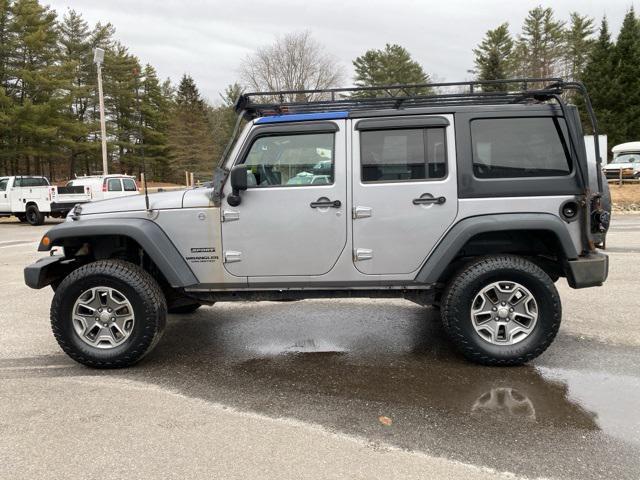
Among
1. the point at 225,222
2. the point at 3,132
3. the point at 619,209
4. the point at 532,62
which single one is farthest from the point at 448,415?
the point at 532,62

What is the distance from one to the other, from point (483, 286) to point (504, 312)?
0.27 metres

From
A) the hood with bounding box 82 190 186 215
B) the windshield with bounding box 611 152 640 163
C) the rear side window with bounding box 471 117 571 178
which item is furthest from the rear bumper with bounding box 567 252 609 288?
the windshield with bounding box 611 152 640 163

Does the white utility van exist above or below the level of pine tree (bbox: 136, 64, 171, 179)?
below

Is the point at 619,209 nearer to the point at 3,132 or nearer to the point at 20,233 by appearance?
the point at 20,233

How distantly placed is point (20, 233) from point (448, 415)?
1685 cm

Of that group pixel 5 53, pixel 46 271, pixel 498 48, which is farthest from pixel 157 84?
pixel 46 271

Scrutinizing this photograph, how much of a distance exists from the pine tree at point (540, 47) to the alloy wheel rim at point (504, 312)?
179 ft

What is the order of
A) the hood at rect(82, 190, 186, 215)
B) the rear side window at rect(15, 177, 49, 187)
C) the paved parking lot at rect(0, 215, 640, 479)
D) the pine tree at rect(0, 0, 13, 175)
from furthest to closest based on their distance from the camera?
the pine tree at rect(0, 0, 13, 175)
the rear side window at rect(15, 177, 49, 187)
the hood at rect(82, 190, 186, 215)
the paved parking lot at rect(0, 215, 640, 479)

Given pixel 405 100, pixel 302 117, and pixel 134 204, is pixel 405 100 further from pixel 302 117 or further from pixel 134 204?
pixel 134 204

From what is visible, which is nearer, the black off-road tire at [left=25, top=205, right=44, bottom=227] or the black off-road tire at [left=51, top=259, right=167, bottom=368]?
the black off-road tire at [left=51, top=259, right=167, bottom=368]

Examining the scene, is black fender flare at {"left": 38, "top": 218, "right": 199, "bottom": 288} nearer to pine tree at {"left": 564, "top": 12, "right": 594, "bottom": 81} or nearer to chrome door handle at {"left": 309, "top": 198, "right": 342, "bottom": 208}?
chrome door handle at {"left": 309, "top": 198, "right": 342, "bottom": 208}

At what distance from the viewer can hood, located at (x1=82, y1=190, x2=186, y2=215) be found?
4.46m

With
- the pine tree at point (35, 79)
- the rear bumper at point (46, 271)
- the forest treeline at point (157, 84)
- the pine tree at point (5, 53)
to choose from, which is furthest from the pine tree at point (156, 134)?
the rear bumper at point (46, 271)

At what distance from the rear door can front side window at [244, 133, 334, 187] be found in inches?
10.9
